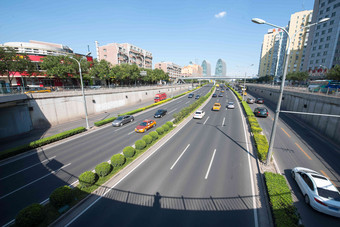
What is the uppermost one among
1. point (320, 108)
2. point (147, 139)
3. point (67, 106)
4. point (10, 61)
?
point (10, 61)

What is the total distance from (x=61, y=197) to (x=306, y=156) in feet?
71.9

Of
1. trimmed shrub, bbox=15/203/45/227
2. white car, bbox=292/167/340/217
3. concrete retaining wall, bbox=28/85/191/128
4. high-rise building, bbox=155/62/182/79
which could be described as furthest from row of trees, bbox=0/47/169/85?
high-rise building, bbox=155/62/182/79

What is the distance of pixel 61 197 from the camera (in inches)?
337

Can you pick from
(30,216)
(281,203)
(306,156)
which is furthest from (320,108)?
(30,216)

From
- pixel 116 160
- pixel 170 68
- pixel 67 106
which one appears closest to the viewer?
pixel 116 160

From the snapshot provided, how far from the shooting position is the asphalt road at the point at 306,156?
8359 millimetres

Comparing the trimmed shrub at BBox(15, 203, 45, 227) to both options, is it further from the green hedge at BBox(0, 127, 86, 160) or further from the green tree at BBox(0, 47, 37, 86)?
the green tree at BBox(0, 47, 37, 86)

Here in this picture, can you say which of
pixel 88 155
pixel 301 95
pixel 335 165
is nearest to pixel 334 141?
pixel 335 165

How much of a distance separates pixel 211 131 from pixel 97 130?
1906 centimetres

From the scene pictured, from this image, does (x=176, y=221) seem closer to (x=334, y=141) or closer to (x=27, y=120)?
(x=334, y=141)

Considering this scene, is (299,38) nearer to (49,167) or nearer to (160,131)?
(160,131)

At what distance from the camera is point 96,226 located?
25.7 ft

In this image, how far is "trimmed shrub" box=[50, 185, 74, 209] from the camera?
8.49 metres

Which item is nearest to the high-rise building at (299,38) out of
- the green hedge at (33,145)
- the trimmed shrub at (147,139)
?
the trimmed shrub at (147,139)
